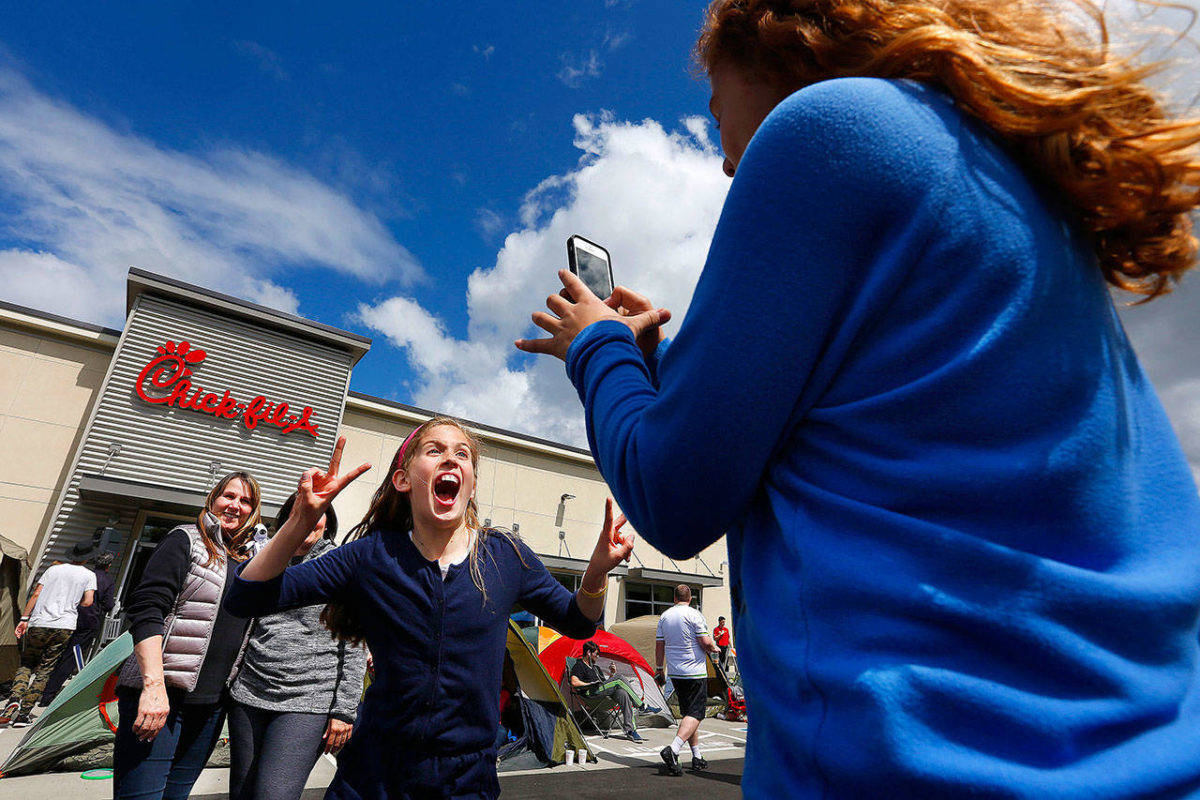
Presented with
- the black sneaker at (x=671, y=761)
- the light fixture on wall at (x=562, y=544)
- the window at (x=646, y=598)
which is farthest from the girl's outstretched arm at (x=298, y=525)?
the window at (x=646, y=598)

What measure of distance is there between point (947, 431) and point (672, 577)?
2126 cm

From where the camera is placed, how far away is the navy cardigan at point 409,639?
7.25 feet

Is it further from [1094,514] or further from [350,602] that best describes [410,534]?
[1094,514]

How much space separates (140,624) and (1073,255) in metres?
3.98

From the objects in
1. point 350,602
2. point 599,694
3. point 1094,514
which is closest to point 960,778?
point 1094,514

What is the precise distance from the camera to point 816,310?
0.75 metres

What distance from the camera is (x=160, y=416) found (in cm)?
1498

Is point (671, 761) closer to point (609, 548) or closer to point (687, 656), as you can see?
point (687, 656)

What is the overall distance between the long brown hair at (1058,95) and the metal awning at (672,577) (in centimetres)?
2042

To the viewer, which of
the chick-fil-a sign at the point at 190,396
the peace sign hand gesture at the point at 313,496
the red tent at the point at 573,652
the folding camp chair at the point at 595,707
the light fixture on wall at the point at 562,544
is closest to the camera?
the peace sign hand gesture at the point at 313,496

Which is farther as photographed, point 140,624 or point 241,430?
point 241,430

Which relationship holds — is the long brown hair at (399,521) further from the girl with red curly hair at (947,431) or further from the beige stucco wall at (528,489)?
the beige stucco wall at (528,489)

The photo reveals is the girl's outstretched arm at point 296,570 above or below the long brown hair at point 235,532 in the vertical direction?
below

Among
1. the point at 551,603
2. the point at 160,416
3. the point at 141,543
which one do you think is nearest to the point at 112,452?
the point at 160,416
